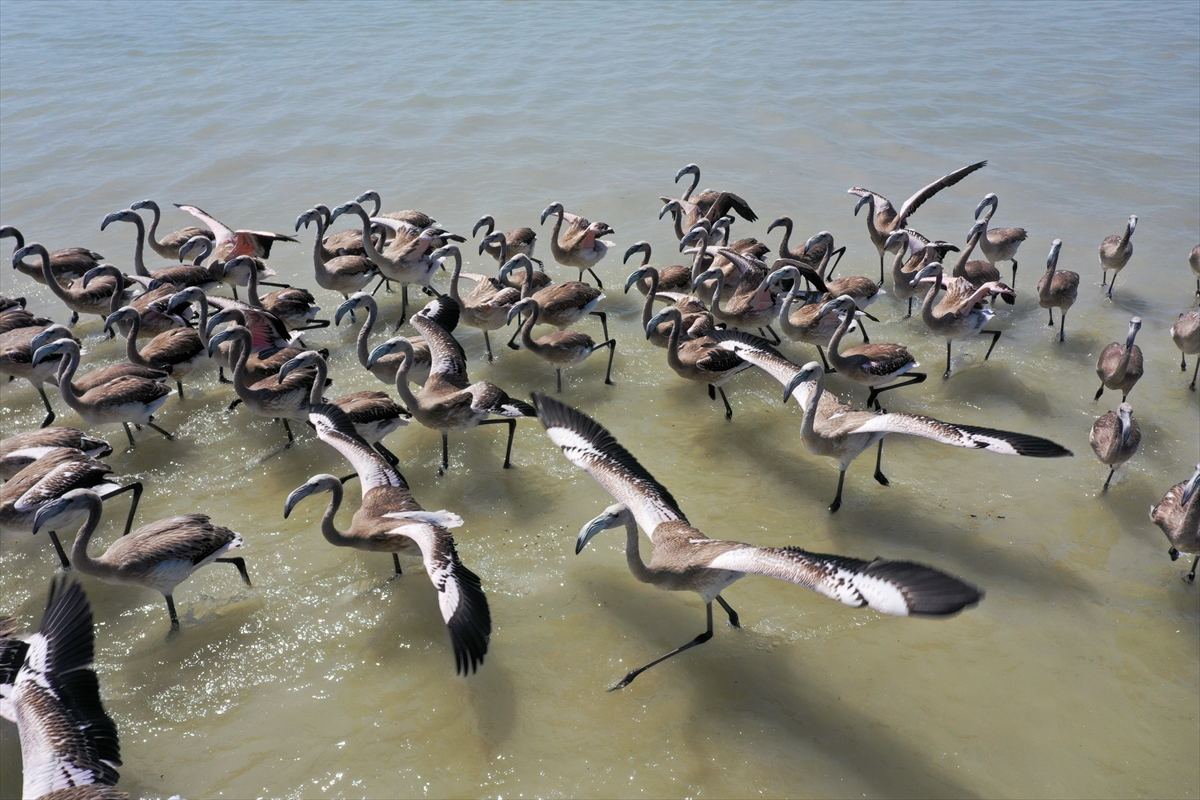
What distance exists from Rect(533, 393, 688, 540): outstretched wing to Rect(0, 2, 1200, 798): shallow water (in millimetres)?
720

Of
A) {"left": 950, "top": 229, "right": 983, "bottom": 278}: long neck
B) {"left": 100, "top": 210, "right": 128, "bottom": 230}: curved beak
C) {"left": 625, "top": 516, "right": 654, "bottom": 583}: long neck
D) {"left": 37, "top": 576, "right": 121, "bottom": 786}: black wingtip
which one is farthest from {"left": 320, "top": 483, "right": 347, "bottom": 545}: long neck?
{"left": 950, "top": 229, "right": 983, "bottom": 278}: long neck

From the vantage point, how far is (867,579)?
4801 millimetres

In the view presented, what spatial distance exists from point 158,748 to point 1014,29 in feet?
85.5

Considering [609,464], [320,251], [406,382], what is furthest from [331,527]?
[320,251]

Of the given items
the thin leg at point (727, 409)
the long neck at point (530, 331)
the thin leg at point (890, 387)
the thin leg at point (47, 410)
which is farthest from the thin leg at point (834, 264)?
the thin leg at point (47, 410)

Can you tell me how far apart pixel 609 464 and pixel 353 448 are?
232 cm

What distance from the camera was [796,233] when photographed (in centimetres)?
1330

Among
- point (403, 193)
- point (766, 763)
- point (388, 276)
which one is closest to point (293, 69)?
point (403, 193)

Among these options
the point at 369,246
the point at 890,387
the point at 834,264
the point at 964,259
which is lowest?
the point at 890,387

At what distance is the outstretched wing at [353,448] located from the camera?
710 cm

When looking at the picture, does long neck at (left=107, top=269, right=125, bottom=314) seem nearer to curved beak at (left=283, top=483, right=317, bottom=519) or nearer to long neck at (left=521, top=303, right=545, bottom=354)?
long neck at (left=521, top=303, right=545, bottom=354)

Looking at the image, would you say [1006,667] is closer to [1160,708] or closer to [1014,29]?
[1160,708]

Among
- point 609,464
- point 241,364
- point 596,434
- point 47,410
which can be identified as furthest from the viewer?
point 47,410

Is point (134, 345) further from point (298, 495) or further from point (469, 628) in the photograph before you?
point (469, 628)
